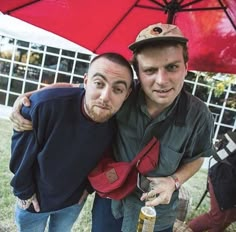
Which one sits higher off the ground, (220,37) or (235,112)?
(220,37)

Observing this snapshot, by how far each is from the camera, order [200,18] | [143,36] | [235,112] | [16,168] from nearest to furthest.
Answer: [143,36] < [16,168] < [200,18] < [235,112]

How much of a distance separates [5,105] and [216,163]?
512 centimetres

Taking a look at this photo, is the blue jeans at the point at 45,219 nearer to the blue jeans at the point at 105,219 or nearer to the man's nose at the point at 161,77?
the blue jeans at the point at 105,219

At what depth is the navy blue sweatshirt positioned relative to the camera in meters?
1.47

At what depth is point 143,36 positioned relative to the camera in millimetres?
1441

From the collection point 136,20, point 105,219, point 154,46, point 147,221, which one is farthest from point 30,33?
point 147,221

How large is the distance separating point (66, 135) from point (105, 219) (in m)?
0.60

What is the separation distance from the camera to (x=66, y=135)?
1498mm

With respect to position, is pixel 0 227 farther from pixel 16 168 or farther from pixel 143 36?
pixel 143 36

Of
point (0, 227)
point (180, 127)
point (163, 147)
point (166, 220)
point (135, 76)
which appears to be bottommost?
point (0, 227)

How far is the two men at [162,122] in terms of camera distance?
142cm

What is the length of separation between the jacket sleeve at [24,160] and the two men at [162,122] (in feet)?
1.42

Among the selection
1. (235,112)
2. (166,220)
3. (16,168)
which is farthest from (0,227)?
(235,112)

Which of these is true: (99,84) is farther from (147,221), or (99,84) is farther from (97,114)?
(147,221)
